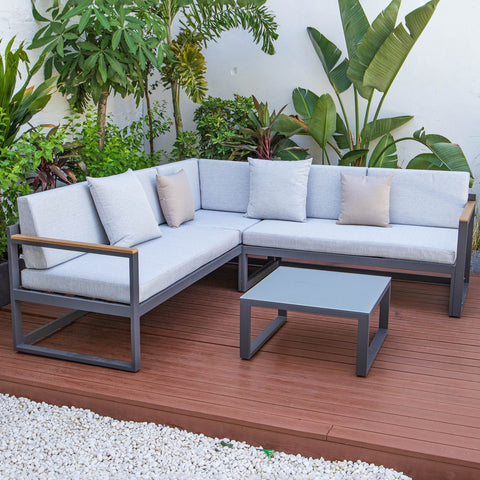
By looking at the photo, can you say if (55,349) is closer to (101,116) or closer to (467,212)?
(101,116)

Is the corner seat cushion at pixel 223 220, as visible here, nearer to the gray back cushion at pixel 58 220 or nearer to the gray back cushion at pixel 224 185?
the gray back cushion at pixel 224 185

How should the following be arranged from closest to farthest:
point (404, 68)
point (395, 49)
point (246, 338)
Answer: point (246, 338)
point (395, 49)
point (404, 68)

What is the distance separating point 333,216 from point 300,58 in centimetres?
222

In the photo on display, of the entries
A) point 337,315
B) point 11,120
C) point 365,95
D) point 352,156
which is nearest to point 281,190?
point 352,156

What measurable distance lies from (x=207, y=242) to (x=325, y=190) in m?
1.30

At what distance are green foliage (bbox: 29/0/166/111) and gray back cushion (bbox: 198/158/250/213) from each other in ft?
3.20

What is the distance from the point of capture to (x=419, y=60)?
236 inches

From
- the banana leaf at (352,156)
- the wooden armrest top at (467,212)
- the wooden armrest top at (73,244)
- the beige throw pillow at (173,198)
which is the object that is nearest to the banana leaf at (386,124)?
the banana leaf at (352,156)

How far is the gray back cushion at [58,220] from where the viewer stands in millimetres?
3494

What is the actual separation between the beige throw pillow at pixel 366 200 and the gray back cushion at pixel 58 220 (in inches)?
75.0

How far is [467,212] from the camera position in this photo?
4270 millimetres

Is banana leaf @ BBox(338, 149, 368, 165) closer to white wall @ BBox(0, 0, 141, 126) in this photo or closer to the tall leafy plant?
white wall @ BBox(0, 0, 141, 126)

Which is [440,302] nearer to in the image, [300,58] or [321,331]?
[321,331]

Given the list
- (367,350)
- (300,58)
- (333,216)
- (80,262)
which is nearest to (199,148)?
(300,58)
